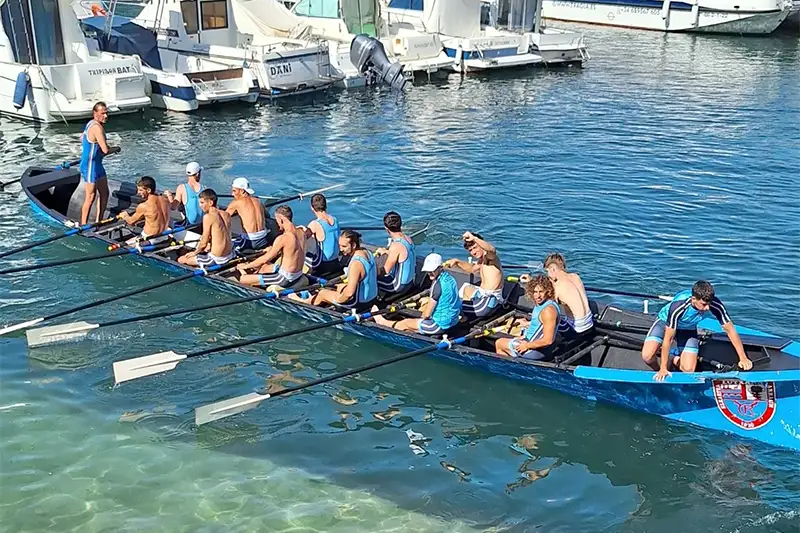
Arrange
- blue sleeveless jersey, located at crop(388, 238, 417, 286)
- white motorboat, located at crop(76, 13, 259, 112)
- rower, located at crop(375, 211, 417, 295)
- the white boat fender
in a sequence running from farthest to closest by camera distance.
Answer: white motorboat, located at crop(76, 13, 259, 112) → the white boat fender → blue sleeveless jersey, located at crop(388, 238, 417, 286) → rower, located at crop(375, 211, 417, 295)

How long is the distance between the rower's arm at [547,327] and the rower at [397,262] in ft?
8.72

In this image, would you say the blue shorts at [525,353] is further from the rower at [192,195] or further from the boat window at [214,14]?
the boat window at [214,14]

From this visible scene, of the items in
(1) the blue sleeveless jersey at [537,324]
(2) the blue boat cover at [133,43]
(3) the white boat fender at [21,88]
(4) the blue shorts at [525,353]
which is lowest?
(4) the blue shorts at [525,353]

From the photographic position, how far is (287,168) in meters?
22.4

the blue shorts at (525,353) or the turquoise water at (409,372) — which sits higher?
the blue shorts at (525,353)

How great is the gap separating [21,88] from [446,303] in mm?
16884

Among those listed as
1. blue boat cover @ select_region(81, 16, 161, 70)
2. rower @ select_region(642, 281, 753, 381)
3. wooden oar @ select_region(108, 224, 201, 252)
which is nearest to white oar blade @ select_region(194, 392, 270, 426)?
rower @ select_region(642, 281, 753, 381)

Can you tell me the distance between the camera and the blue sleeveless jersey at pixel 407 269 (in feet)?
43.5

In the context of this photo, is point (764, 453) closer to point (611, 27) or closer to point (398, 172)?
point (398, 172)

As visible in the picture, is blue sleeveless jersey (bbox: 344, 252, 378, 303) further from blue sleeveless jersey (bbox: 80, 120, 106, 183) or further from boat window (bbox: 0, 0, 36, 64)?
boat window (bbox: 0, 0, 36, 64)

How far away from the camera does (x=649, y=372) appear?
10695 mm

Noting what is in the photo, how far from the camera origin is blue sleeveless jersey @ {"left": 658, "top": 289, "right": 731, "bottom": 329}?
1038cm

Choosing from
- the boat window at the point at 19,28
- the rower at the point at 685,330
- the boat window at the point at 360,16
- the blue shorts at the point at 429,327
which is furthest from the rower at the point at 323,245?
the boat window at the point at 360,16

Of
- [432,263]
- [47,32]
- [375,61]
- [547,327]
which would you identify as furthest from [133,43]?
[547,327]
